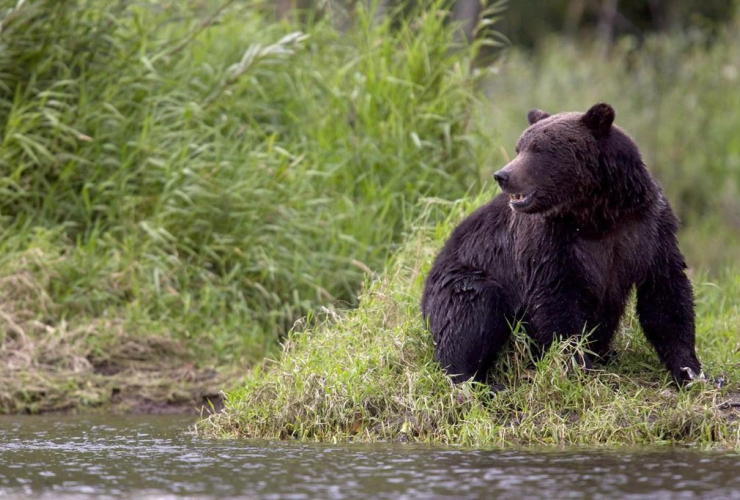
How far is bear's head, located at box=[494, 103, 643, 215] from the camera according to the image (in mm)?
5355

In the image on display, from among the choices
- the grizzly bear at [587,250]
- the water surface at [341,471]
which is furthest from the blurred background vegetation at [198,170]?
the water surface at [341,471]

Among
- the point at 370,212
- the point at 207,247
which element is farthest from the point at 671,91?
the point at 207,247

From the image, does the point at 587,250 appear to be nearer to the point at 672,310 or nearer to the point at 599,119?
the point at 672,310

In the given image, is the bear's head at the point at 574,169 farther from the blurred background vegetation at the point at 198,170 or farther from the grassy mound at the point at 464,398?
the blurred background vegetation at the point at 198,170

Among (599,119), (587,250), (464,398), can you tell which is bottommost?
(464,398)

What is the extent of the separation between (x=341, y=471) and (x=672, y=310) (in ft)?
6.26

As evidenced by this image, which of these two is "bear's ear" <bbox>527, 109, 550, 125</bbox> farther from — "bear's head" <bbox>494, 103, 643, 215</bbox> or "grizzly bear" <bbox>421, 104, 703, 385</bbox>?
"bear's head" <bbox>494, 103, 643, 215</bbox>

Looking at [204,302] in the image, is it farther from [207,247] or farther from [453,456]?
[453,456]

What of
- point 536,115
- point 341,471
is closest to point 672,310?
point 536,115

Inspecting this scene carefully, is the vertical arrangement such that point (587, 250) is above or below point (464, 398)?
above

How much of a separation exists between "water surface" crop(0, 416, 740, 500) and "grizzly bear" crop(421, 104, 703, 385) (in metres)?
0.75

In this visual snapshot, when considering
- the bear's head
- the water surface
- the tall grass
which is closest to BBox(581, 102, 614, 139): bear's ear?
the bear's head

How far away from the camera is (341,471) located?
4.50m

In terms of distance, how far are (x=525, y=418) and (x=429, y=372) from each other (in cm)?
64
